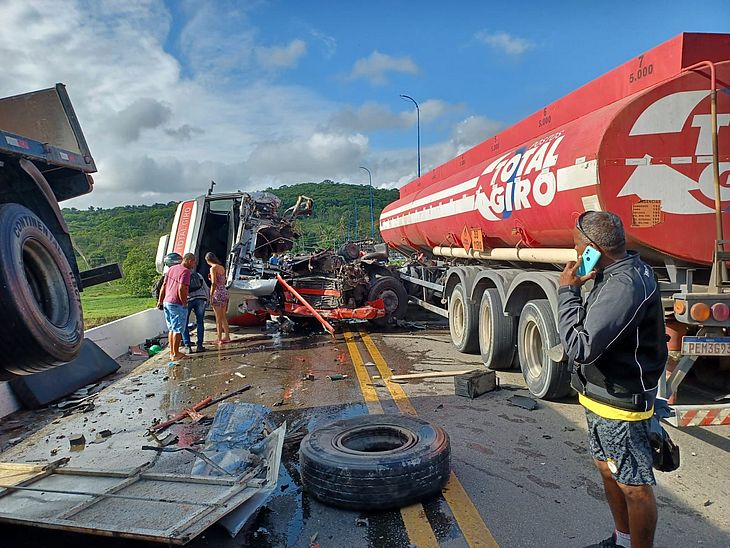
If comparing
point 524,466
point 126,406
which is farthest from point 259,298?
point 524,466

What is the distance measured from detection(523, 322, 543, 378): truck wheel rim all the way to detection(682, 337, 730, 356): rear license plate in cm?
224

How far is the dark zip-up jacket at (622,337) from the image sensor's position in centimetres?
254

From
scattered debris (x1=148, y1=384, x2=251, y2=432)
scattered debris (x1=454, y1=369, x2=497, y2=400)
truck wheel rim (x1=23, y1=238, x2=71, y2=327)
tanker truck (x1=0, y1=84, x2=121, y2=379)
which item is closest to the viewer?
tanker truck (x1=0, y1=84, x2=121, y2=379)

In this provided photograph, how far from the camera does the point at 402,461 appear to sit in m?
3.56

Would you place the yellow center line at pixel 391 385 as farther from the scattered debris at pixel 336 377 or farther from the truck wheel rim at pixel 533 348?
the truck wheel rim at pixel 533 348

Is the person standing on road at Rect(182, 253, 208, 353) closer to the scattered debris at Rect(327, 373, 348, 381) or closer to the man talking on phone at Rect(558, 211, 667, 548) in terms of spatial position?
the scattered debris at Rect(327, 373, 348, 381)

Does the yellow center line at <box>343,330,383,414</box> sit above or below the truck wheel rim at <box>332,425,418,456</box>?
below

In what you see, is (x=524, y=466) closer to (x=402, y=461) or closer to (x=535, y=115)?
(x=402, y=461)

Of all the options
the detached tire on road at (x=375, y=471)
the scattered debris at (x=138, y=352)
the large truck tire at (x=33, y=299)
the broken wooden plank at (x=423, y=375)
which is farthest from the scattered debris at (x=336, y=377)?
the scattered debris at (x=138, y=352)

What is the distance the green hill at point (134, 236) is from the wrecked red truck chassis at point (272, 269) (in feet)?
3.33

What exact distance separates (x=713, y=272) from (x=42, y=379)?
276 inches

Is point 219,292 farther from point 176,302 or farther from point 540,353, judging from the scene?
point 540,353

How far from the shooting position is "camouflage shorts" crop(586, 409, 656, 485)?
261 centimetres

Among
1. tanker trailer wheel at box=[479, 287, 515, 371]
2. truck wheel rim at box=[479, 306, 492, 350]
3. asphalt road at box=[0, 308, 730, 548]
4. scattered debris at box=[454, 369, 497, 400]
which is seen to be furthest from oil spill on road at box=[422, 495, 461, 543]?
truck wheel rim at box=[479, 306, 492, 350]
